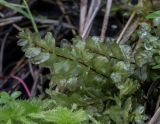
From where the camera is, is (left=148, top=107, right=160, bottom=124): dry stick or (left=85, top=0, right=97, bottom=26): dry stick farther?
(left=85, top=0, right=97, bottom=26): dry stick

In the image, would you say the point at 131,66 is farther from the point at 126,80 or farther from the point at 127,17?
the point at 127,17

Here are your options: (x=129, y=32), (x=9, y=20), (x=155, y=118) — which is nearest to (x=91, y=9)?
(x=129, y=32)

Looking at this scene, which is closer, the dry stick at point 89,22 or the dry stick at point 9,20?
the dry stick at point 89,22

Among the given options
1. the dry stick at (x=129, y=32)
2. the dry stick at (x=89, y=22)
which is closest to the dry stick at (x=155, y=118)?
the dry stick at (x=129, y=32)

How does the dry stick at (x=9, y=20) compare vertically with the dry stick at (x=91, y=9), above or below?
below

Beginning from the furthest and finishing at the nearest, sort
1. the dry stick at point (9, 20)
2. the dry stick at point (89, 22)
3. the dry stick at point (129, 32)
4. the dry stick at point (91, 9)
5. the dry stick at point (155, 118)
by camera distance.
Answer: the dry stick at point (9, 20)
the dry stick at point (91, 9)
the dry stick at point (89, 22)
the dry stick at point (129, 32)
the dry stick at point (155, 118)

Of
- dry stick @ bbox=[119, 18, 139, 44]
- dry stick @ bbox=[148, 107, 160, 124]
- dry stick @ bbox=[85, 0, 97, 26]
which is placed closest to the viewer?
dry stick @ bbox=[148, 107, 160, 124]

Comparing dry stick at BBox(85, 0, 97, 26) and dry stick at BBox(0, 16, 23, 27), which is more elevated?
dry stick at BBox(85, 0, 97, 26)

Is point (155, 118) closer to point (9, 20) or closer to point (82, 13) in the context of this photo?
point (82, 13)

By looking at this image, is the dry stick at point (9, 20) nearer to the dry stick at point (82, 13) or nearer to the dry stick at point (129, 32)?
the dry stick at point (82, 13)

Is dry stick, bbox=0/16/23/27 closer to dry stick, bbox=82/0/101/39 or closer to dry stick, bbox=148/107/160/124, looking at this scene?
dry stick, bbox=82/0/101/39

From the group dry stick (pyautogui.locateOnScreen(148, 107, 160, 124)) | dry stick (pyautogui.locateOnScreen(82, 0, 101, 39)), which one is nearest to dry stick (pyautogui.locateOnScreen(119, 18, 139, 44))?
dry stick (pyautogui.locateOnScreen(82, 0, 101, 39))

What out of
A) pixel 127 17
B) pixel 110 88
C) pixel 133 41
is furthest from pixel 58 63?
pixel 127 17
